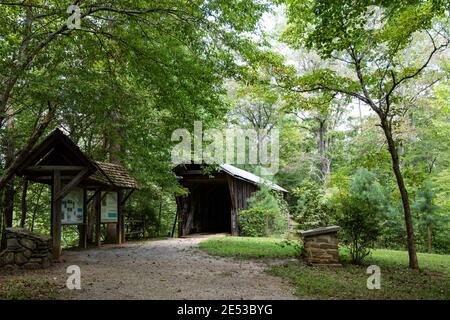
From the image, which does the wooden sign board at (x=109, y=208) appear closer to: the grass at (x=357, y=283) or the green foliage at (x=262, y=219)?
the grass at (x=357, y=283)

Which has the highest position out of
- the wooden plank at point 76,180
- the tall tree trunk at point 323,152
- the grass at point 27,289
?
the tall tree trunk at point 323,152

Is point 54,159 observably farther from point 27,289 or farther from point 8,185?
point 27,289

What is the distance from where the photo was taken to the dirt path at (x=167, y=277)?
5707 millimetres

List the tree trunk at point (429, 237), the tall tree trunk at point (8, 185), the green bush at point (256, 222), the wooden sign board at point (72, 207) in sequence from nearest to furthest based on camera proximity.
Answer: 1. the wooden sign board at point (72, 207)
2. the tall tree trunk at point (8, 185)
3. the tree trunk at point (429, 237)
4. the green bush at point (256, 222)

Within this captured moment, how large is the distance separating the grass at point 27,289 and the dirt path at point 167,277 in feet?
0.78

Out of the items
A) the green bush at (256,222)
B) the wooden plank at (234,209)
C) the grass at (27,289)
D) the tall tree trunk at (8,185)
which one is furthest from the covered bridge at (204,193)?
the grass at (27,289)

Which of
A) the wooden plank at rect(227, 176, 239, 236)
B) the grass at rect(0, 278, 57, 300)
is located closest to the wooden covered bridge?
the grass at rect(0, 278, 57, 300)

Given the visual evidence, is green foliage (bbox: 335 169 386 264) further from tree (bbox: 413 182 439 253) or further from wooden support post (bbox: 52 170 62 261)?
tree (bbox: 413 182 439 253)

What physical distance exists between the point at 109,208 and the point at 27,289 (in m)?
7.03

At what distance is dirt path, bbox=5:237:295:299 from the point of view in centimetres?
571

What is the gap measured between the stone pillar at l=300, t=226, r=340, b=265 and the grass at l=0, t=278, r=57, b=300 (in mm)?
5608
